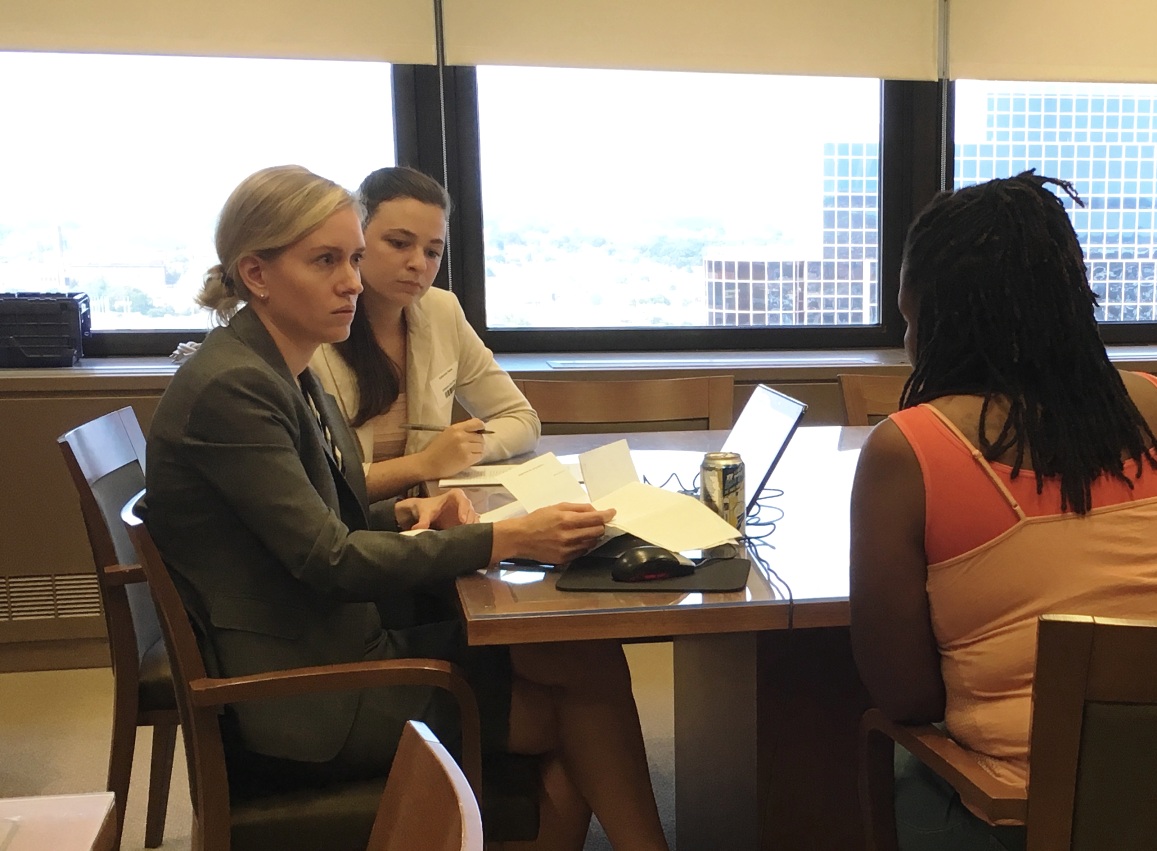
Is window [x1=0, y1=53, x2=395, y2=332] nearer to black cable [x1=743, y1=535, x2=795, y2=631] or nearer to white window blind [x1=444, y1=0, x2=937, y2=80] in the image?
white window blind [x1=444, y1=0, x2=937, y2=80]

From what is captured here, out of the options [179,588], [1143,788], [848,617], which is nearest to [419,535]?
[179,588]

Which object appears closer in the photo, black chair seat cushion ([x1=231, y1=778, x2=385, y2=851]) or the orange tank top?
the orange tank top

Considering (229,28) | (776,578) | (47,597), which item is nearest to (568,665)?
(776,578)

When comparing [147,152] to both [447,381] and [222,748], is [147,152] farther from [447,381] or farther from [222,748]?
[222,748]

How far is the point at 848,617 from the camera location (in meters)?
1.32

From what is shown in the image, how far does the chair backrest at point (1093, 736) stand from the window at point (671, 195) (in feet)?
8.84

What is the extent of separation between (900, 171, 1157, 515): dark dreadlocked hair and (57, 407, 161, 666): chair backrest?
131 centimetres

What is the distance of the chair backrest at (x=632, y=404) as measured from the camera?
257 centimetres

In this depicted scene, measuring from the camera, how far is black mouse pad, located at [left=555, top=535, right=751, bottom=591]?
53.6 inches

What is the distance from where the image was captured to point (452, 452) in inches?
80.2

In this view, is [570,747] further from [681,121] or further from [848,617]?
[681,121]

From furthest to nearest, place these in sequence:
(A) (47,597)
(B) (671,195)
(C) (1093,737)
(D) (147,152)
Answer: (B) (671,195) → (D) (147,152) → (A) (47,597) → (C) (1093,737)

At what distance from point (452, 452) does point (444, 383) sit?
0.30m

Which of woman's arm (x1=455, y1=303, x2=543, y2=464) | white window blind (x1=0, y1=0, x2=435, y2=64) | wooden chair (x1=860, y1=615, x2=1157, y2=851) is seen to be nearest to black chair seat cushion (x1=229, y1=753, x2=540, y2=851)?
wooden chair (x1=860, y1=615, x2=1157, y2=851)
